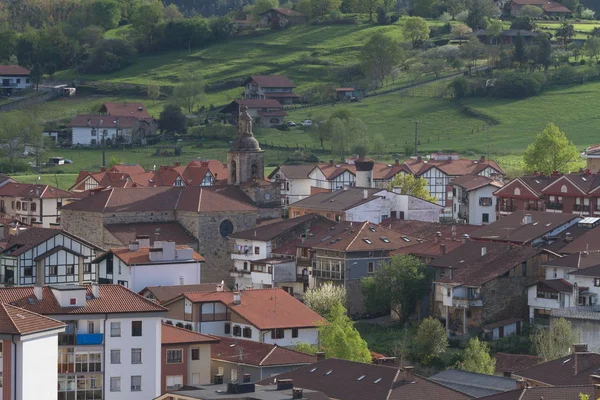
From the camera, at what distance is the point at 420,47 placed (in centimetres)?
18525

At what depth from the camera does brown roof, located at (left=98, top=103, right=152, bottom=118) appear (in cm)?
15761

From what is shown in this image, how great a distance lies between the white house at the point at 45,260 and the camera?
75688 millimetres

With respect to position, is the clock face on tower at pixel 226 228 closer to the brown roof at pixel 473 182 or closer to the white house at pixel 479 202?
the white house at pixel 479 202

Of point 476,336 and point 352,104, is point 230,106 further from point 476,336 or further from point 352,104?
point 476,336

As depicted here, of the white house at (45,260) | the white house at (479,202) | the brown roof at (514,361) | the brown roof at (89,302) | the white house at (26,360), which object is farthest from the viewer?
the white house at (479,202)

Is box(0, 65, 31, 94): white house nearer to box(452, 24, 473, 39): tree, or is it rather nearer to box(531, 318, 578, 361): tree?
box(452, 24, 473, 39): tree

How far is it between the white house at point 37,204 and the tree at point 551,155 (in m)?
29.0

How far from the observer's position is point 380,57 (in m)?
176

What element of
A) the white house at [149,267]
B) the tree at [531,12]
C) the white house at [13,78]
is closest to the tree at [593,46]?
the tree at [531,12]

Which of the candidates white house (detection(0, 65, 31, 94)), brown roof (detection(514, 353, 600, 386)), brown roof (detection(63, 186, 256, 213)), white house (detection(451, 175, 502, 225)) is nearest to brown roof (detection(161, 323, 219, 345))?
brown roof (detection(514, 353, 600, 386))

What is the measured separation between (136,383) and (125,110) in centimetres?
10554

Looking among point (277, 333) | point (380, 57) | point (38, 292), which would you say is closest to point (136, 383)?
point (38, 292)

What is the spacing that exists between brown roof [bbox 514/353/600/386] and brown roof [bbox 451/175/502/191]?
49584 millimetres

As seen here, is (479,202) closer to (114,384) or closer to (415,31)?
(114,384)
